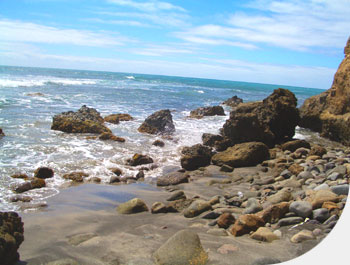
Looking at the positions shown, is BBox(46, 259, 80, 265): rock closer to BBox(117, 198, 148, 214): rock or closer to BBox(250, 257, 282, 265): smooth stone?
BBox(250, 257, 282, 265): smooth stone

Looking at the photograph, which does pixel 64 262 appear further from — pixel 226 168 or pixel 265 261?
pixel 226 168

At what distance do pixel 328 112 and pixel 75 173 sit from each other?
9.96 metres

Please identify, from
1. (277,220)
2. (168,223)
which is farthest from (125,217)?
(277,220)

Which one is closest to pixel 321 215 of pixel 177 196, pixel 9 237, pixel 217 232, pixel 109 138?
pixel 217 232

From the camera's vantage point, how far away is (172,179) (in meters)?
6.95

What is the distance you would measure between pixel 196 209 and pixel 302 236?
185 cm

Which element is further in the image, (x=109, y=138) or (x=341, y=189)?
(x=109, y=138)

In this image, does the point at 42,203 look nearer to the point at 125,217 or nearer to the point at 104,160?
the point at 125,217

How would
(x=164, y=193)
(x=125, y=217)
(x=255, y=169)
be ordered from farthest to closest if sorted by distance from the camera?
(x=255, y=169) < (x=164, y=193) < (x=125, y=217)

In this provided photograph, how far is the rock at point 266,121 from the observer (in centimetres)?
1005

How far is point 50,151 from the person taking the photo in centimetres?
827

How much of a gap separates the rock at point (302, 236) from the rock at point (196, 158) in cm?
480

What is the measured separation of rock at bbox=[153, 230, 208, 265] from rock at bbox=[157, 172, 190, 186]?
135 inches

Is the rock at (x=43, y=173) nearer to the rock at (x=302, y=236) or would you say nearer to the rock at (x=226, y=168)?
the rock at (x=226, y=168)
